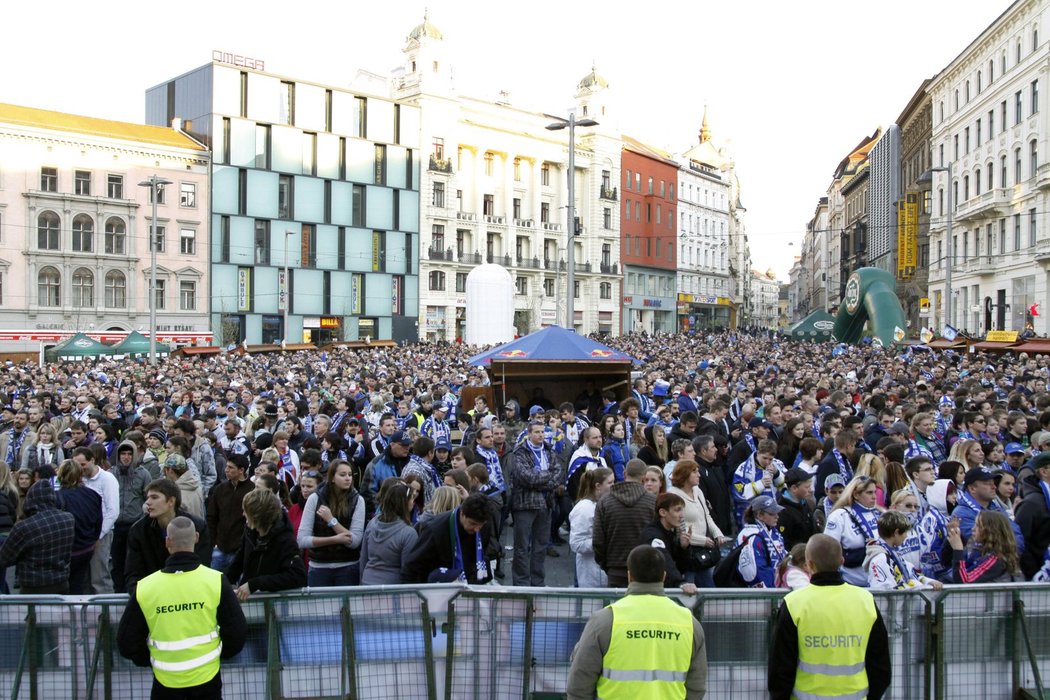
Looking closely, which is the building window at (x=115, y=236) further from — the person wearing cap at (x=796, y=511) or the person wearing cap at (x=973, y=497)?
the person wearing cap at (x=973, y=497)

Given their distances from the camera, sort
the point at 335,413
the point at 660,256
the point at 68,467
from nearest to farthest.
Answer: the point at 68,467 < the point at 335,413 < the point at 660,256

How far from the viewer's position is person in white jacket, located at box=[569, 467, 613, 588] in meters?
6.88

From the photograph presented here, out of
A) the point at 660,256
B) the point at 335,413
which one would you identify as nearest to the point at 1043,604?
the point at 335,413

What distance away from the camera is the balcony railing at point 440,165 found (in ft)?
213

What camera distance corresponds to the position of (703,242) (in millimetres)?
93688

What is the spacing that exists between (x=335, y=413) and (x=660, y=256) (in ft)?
242

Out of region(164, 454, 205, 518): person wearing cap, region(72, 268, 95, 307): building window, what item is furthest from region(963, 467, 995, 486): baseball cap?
region(72, 268, 95, 307): building window

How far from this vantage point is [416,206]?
64.9m

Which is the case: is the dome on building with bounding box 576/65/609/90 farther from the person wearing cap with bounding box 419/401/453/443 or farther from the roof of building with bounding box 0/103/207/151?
the person wearing cap with bounding box 419/401/453/443

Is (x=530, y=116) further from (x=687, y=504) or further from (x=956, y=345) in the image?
(x=687, y=504)

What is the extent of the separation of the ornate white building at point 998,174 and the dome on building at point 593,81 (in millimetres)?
28278

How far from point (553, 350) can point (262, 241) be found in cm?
4580

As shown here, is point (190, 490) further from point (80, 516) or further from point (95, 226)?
point (95, 226)

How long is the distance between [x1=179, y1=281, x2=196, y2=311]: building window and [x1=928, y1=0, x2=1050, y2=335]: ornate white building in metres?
41.4
